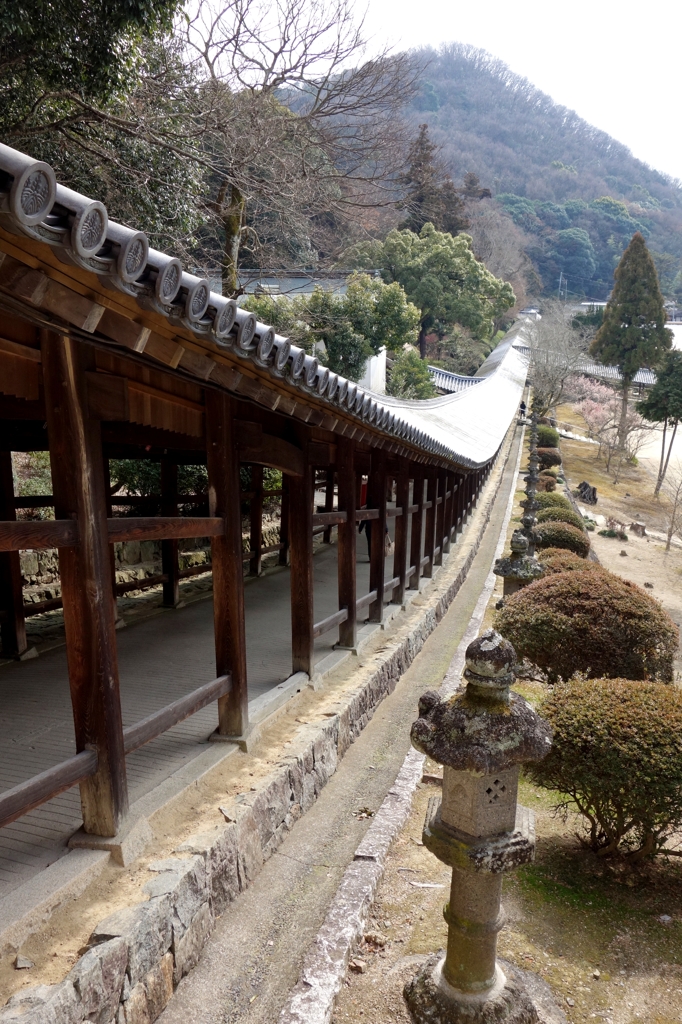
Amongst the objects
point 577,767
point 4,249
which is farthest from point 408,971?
point 4,249

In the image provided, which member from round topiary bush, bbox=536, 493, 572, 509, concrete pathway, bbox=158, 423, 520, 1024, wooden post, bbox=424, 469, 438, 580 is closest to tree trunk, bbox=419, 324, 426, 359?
round topiary bush, bbox=536, 493, 572, 509

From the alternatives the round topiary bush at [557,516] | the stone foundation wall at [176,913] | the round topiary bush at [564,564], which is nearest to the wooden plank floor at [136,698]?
the stone foundation wall at [176,913]

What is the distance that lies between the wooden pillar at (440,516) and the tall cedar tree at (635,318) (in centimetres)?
2906

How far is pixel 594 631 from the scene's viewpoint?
24.1 ft

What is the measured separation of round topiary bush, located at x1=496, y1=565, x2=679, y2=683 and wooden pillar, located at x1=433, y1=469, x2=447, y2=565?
6.01 m

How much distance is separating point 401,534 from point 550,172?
4687 inches

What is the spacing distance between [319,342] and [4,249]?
18839 mm

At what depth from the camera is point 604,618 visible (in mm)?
7395

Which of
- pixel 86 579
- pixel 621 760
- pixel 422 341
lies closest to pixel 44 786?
pixel 86 579

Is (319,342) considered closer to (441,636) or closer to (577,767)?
(441,636)

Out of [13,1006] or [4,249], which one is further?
[13,1006]

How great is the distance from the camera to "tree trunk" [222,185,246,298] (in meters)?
13.7

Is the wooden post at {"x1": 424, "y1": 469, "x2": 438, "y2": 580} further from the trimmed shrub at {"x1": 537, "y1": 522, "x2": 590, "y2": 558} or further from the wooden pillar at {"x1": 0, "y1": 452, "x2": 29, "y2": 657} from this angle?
the wooden pillar at {"x1": 0, "y1": 452, "x2": 29, "y2": 657}

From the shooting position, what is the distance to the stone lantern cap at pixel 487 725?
2.89 metres
